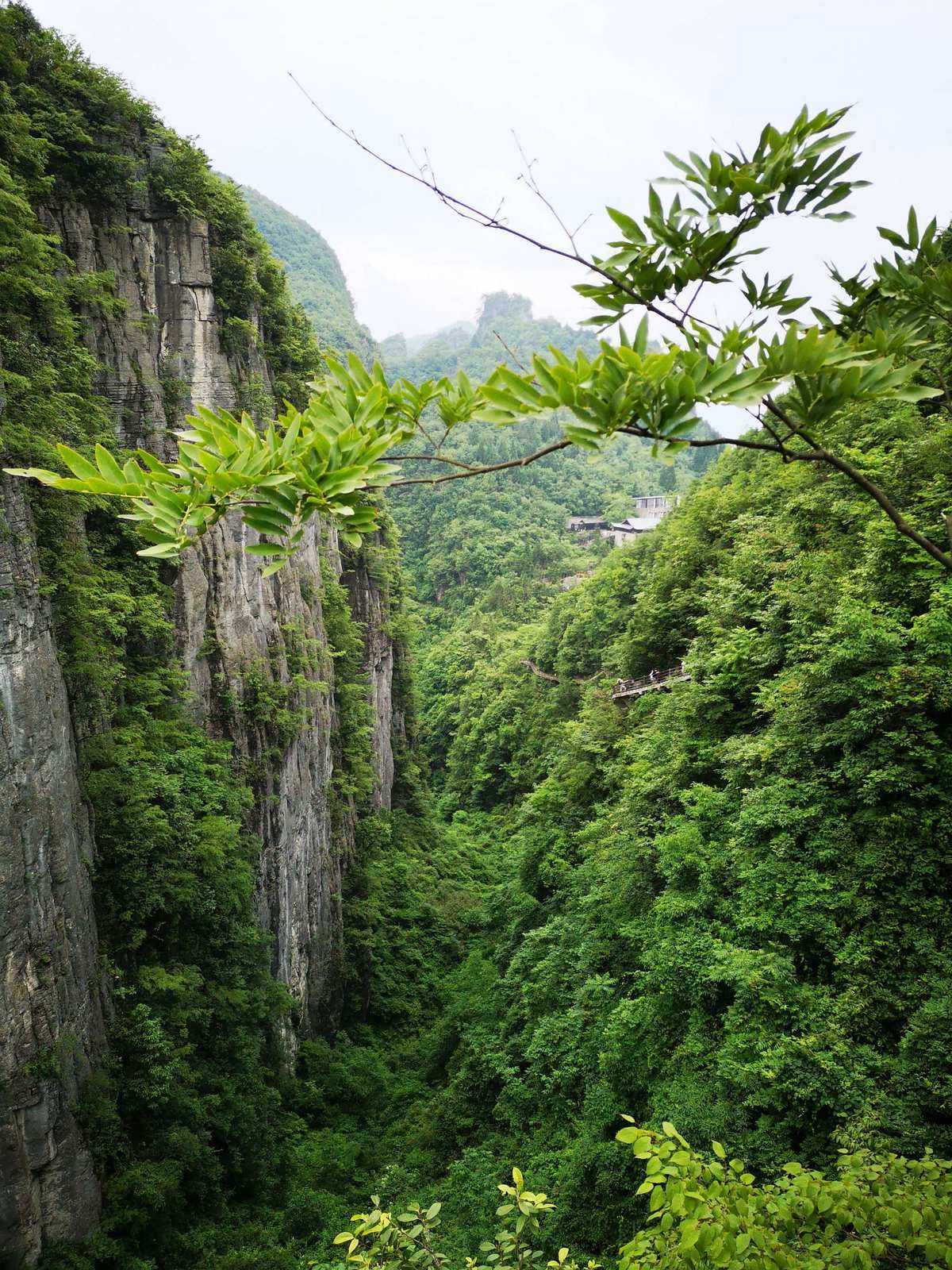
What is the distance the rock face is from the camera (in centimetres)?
634

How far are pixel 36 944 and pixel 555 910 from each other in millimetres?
9120

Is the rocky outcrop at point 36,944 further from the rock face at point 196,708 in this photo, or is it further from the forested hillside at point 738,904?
the forested hillside at point 738,904

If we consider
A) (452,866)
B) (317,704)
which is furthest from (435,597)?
(317,704)

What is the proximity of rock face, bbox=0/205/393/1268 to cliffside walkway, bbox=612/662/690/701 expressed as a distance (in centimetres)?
668

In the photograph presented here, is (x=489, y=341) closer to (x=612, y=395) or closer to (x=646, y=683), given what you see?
(x=646, y=683)

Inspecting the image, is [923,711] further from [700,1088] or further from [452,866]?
[452,866]

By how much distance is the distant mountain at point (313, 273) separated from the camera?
202 ft

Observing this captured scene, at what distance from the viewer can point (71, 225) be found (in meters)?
9.88

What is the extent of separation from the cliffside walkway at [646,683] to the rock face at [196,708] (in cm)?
668

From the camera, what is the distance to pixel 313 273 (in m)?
74.2

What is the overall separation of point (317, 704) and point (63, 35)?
11681 mm

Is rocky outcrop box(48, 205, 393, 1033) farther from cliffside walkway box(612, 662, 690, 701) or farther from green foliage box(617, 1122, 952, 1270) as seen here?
green foliage box(617, 1122, 952, 1270)

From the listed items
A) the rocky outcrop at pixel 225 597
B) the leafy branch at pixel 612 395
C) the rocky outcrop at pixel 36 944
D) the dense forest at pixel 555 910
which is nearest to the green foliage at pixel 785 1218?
the dense forest at pixel 555 910

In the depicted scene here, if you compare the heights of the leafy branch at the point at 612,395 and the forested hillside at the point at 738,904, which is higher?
the leafy branch at the point at 612,395
